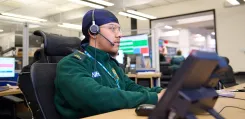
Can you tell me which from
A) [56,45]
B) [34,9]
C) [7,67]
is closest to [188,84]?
[56,45]

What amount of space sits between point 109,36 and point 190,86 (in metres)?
0.85

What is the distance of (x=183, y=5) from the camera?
20.7 feet

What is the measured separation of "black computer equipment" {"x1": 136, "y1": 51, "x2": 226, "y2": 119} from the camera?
15.5 inches

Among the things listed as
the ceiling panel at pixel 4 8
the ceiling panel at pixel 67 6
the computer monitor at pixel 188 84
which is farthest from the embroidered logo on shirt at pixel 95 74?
the ceiling panel at pixel 4 8

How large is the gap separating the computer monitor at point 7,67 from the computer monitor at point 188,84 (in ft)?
10.2

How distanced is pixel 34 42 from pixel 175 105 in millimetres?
3458

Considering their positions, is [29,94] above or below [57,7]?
below

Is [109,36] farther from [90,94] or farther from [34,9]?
[34,9]

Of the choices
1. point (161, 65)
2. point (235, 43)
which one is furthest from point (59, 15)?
point (235, 43)

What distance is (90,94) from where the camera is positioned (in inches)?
34.9

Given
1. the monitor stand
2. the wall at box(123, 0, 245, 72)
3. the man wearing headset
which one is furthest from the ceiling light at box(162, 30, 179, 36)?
the monitor stand

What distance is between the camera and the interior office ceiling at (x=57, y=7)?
5.95m

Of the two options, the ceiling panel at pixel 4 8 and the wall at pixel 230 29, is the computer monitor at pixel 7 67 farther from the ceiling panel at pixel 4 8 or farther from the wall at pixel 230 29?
the wall at pixel 230 29

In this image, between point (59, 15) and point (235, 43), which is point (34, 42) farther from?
point (235, 43)
